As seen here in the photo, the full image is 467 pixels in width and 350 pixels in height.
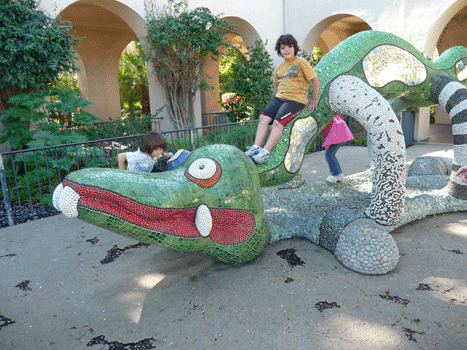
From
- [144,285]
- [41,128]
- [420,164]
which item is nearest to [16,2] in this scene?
[41,128]

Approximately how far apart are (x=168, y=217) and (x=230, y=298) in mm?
830

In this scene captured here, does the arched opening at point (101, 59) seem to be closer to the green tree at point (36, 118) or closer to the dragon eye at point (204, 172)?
the green tree at point (36, 118)

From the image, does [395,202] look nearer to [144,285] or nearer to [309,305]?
[309,305]

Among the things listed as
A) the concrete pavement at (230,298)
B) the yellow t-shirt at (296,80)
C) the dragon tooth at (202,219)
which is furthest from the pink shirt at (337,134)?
the dragon tooth at (202,219)

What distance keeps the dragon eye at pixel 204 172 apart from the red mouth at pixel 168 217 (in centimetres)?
22

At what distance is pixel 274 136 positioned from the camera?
3361 mm

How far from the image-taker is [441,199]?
4359 mm

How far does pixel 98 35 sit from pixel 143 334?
13286mm

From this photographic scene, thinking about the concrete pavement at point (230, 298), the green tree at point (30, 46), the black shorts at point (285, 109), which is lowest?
the concrete pavement at point (230, 298)

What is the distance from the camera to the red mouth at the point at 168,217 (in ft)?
7.80

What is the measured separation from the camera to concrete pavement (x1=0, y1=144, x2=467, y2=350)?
239 cm

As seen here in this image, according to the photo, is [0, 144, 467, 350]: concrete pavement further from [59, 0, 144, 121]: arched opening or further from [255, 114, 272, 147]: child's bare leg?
[59, 0, 144, 121]: arched opening

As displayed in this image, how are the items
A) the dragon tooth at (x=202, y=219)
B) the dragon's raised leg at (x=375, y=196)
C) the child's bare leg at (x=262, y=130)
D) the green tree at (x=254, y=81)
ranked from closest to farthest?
the dragon tooth at (x=202, y=219), the dragon's raised leg at (x=375, y=196), the child's bare leg at (x=262, y=130), the green tree at (x=254, y=81)

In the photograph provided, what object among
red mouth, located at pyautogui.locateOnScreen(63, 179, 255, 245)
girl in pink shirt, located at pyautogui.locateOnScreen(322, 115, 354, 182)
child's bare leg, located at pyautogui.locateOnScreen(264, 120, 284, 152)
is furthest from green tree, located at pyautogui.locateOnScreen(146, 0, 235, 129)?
red mouth, located at pyautogui.locateOnScreen(63, 179, 255, 245)
